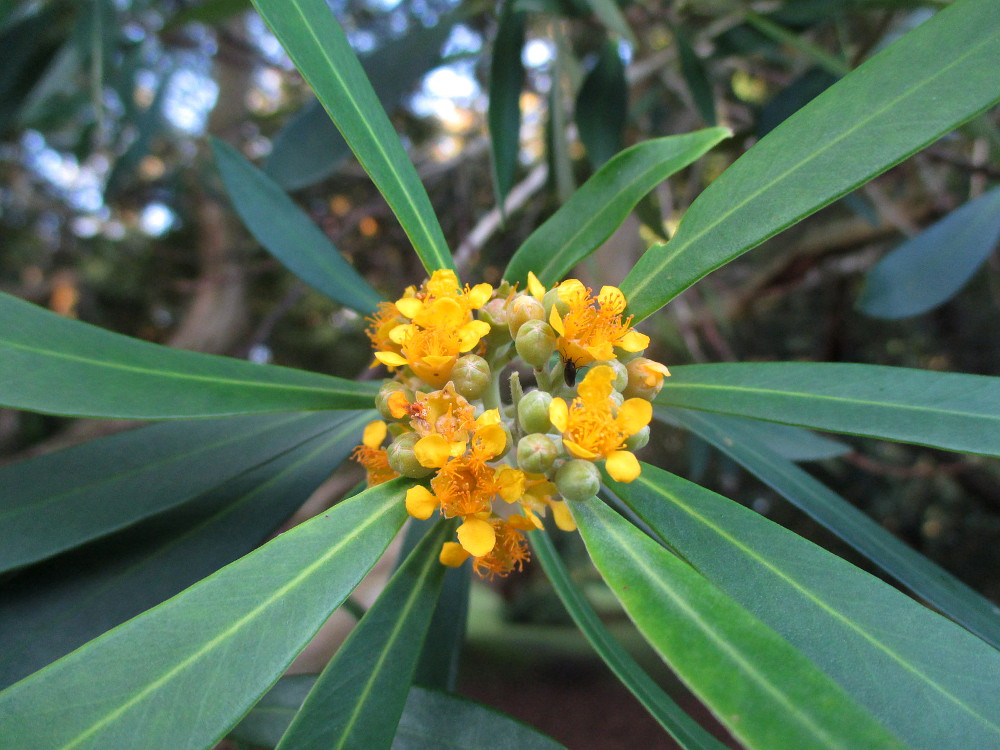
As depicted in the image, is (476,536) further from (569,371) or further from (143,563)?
(143,563)

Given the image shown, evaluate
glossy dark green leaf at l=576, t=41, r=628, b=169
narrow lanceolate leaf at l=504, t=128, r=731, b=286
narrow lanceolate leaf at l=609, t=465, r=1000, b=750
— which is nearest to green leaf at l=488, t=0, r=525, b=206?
glossy dark green leaf at l=576, t=41, r=628, b=169

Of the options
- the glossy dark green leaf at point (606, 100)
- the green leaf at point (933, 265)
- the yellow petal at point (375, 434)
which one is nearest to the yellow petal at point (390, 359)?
the yellow petal at point (375, 434)

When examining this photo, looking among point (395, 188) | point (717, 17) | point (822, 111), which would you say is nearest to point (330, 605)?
point (395, 188)

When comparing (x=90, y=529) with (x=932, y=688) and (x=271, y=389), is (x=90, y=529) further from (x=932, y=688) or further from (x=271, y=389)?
(x=932, y=688)

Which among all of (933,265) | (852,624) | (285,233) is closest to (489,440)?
(852,624)

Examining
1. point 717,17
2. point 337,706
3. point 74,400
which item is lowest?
point 337,706

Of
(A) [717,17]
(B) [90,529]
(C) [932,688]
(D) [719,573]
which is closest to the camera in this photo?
(C) [932,688]
